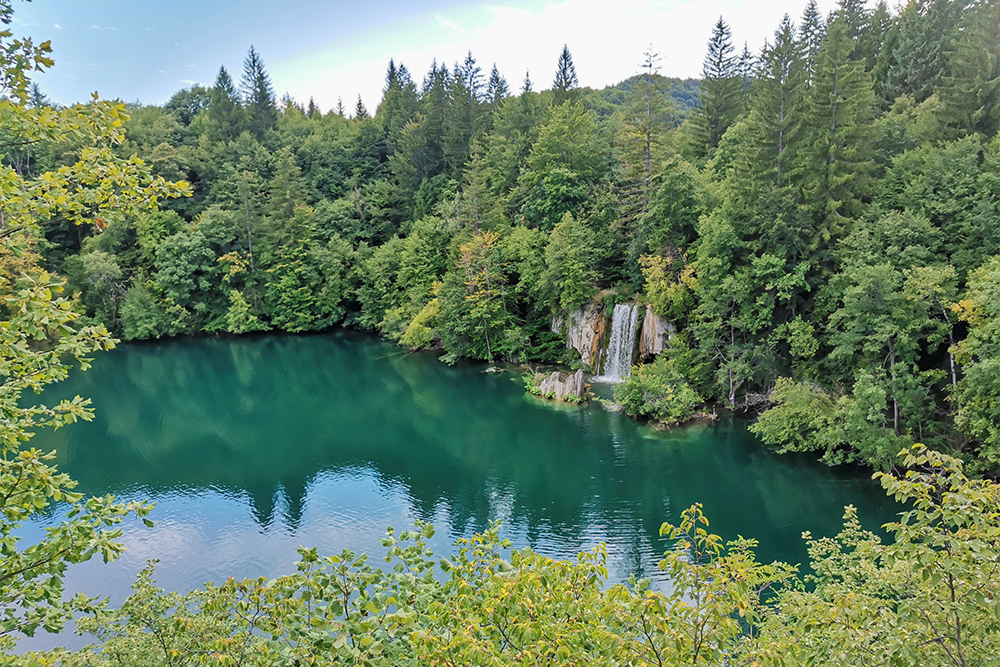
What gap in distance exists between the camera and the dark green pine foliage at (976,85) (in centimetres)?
2203

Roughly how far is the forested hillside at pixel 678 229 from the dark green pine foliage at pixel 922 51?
12 cm

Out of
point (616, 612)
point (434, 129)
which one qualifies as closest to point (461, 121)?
point (434, 129)

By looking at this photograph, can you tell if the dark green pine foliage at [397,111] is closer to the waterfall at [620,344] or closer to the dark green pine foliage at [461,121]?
the dark green pine foliage at [461,121]

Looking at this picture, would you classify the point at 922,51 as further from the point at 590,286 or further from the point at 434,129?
the point at 434,129

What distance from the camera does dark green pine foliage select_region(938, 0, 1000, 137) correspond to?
22031 millimetres

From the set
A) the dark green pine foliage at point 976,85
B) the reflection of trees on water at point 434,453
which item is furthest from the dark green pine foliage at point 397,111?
the dark green pine foliage at point 976,85

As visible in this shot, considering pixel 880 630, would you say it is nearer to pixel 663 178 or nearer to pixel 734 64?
pixel 663 178

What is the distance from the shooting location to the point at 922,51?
28297 mm

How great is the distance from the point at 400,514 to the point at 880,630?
14072 millimetres

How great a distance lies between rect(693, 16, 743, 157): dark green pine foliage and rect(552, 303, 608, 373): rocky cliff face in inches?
447


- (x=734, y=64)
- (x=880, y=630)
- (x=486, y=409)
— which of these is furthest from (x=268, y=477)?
A: (x=734, y=64)

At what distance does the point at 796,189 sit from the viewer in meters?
20.8

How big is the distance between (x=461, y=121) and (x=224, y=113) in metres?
23.2

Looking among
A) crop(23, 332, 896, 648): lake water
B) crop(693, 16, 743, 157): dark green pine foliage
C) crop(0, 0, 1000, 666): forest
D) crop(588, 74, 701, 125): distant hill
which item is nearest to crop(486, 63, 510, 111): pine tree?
crop(0, 0, 1000, 666): forest
